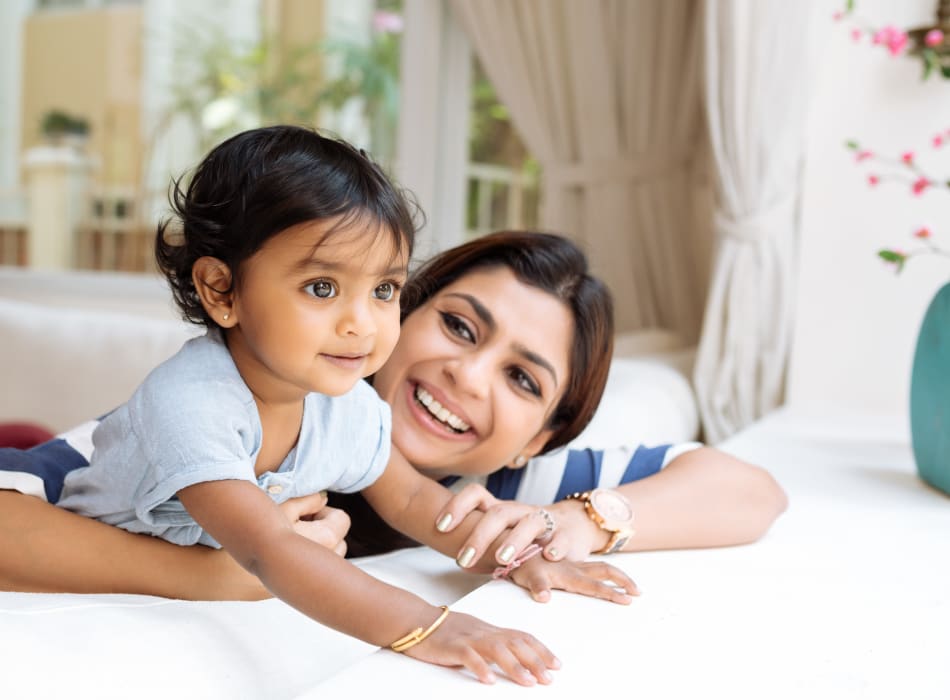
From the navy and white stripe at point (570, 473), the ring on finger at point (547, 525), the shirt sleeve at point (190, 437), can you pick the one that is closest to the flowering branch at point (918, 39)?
the navy and white stripe at point (570, 473)

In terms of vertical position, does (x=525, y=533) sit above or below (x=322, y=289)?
below

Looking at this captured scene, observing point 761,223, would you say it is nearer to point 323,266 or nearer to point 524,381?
point 524,381

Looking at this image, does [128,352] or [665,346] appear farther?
[665,346]

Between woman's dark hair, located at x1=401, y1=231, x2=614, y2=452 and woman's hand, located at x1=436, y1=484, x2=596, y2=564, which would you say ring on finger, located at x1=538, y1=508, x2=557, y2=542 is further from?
woman's dark hair, located at x1=401, y1=231, x2=614, y2=452

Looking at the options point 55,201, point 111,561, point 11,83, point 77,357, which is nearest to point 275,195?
point 111,561

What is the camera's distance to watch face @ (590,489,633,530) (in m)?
1.19

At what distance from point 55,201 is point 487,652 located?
447 centimetres

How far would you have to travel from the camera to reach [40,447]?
4.43 feet

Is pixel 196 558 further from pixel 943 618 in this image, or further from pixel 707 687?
pixel 943 618

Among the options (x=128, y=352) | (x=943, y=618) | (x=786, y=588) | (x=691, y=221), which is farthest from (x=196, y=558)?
(x=691, y=221)

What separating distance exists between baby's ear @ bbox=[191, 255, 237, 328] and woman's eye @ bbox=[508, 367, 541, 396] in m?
0.51

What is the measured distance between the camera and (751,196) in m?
2.34

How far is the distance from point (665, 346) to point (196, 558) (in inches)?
76.4

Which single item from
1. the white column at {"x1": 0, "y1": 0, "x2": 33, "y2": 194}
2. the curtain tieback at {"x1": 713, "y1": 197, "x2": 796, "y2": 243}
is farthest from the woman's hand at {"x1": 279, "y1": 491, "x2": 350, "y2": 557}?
the white column at {"x1": 0, "y1": 0, "x2": 33, "y2": 194}
